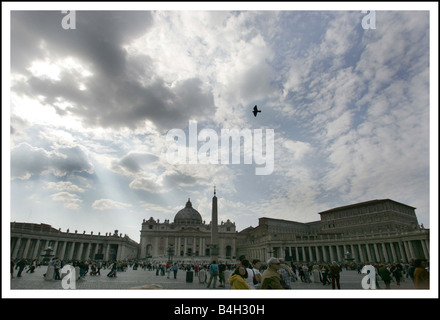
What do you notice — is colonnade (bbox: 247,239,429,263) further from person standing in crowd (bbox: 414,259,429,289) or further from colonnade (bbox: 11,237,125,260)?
colonnade (bbox: 11,237,125,260)

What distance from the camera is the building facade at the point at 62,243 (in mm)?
45572

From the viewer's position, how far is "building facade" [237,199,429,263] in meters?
40.7

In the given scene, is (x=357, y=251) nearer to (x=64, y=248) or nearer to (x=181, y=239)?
(x=64, y=248)

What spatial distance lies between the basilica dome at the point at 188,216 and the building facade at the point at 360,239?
38353mm

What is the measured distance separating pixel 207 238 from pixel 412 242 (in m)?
75.1

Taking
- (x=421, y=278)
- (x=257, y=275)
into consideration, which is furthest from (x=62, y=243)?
(x=421, y=278)

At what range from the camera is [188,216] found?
11769 centimetres

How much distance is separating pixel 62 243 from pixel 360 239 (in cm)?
6413

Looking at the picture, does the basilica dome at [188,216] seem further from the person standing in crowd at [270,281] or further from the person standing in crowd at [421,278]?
the person standing in crowd at [270,281]

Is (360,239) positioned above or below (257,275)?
above

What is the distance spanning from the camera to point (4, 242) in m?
7.93

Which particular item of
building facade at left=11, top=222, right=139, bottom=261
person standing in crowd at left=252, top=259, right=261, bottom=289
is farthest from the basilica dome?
person standing in crowd at left=252, top=259, right=261, bottom=289

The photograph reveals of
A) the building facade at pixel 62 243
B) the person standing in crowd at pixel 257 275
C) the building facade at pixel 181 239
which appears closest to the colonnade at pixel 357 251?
the person standing in crowd at pixel 257 275
